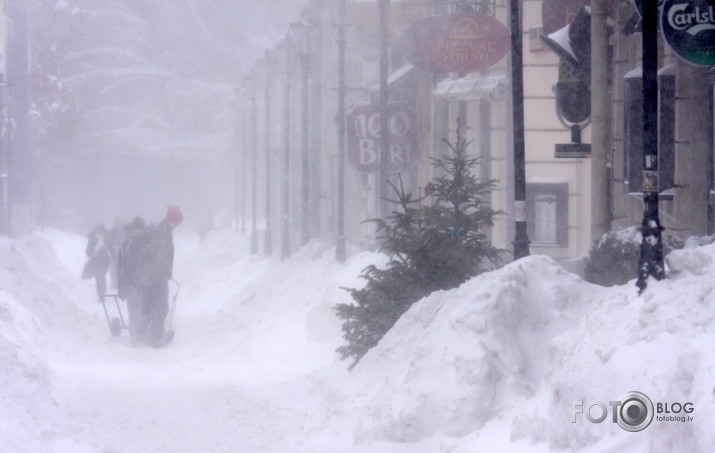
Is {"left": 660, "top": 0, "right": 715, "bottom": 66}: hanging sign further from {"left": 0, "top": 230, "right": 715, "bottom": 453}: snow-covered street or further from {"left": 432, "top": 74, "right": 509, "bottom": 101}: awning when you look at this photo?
{"left": 432, "top": 74, "right": 509, "bottom": 101}: awning

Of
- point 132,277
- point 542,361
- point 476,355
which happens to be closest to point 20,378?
point 476,355

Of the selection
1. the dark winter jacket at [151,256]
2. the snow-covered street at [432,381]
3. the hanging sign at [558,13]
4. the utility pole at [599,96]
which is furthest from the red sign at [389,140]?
the utility pole at [599,96]

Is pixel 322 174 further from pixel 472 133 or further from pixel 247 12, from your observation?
pixel 247 12

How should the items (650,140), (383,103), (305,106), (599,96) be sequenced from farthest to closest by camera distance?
(305,106) → (383,103) → (599,96) → (650,140)

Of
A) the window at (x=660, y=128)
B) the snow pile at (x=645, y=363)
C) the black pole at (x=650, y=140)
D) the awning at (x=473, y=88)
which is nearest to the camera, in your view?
the snow pile at (x=645, y=363)

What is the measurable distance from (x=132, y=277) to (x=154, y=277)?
42 cm

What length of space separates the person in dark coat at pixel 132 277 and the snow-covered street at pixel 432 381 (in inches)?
57.3

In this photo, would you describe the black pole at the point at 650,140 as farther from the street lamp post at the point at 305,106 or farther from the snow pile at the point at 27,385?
the street lamp post at the point at 305,106

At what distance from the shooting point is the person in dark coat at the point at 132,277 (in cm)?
1711

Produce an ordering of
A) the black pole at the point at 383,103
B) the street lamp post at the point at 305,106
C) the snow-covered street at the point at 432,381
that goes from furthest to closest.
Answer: the street lamp post at the point at 305,106, the black pole at the point at 383,103, the snow-covered street at the point at 432,381

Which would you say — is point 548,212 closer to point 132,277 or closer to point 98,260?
point 132,277

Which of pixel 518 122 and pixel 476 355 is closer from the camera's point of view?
pixel 476 355

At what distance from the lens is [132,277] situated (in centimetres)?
1719

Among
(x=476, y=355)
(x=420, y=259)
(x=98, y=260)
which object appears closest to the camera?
(x=476, y=355)
